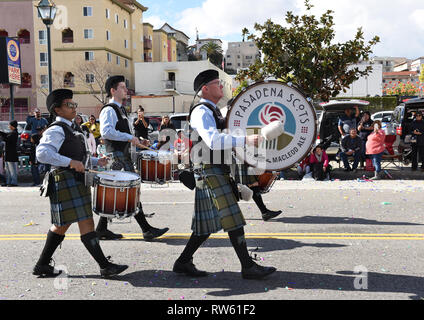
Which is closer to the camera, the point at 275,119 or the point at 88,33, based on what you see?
the point at 275,119

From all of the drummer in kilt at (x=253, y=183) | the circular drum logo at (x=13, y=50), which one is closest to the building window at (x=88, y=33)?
the circular drum logo at (x=13, y=50)

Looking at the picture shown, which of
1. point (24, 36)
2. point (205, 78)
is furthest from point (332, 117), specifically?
point (24, 36)

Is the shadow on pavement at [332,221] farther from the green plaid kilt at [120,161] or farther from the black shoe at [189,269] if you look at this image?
the black shoe at [189,269]

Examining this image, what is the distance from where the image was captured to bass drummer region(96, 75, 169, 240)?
5.64 m

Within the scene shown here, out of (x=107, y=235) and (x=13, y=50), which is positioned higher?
(x=13, y=50)

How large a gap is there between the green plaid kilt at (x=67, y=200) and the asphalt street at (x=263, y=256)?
1.95 feet

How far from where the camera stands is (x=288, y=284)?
4.33 meters

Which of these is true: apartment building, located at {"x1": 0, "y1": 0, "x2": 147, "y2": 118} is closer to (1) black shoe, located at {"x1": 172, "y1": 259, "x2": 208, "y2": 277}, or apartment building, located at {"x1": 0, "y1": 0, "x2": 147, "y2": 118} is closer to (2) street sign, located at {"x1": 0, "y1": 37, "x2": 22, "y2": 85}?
(2) street sign, located at {"x1": 0, "y1": 37, "x2": 22, "y2": 85}

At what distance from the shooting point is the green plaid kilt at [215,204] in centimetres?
429

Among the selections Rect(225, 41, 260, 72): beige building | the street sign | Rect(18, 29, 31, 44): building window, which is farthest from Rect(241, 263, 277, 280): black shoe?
Rect(225, 41, 260, 72): beige building

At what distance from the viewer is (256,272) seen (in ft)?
14.4

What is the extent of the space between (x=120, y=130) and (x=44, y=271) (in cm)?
192

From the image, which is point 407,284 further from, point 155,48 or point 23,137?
point 155,48

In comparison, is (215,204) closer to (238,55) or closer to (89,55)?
(89,55)
